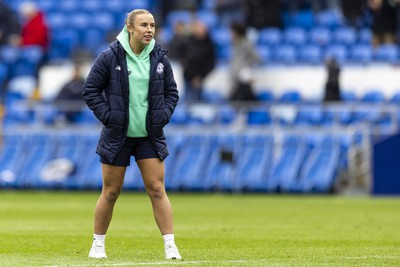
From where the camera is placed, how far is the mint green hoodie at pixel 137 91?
11.2 meters

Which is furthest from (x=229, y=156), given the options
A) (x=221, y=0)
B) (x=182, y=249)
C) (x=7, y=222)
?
(x=182, y=249)

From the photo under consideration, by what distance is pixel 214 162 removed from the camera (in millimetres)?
27188

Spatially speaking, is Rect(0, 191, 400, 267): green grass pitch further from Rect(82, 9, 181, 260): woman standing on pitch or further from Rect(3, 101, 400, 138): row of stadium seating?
Rect(3, 101, 400, 138): row of stadium seating

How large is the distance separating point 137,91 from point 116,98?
0.69ft

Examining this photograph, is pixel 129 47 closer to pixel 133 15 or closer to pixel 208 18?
pixel 133 15

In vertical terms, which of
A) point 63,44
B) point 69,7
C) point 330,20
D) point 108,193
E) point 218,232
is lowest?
point 218,232

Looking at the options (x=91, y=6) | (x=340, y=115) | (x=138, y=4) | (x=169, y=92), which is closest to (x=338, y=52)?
(x=340, y=115)

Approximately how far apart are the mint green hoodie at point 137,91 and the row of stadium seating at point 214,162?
15483 mm

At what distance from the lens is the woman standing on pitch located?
1112 cm

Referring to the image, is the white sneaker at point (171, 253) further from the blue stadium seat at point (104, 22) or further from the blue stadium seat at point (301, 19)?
the blue stadium seat at point (104, 22)

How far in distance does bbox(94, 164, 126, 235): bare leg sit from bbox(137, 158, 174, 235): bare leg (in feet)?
0.74

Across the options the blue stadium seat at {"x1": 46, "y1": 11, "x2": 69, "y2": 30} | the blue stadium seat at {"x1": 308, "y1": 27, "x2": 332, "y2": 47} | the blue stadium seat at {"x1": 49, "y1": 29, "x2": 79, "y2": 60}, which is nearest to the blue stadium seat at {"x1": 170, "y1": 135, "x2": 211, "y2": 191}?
the blue stadium seat at {"x1": 308, "y1": 27, "x2": 332, "y2": 47}

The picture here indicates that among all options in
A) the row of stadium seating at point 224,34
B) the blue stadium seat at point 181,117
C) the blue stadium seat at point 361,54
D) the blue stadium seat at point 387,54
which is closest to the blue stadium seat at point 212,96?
the blue stadium seat at point 181,117

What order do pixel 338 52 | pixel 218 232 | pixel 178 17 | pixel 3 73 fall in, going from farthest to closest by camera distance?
pixel 178 17 < pixel 3 73 < pixel 338 52 < pixel 218 232
